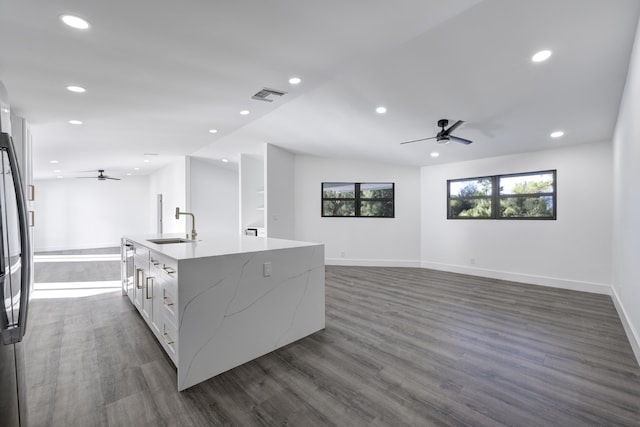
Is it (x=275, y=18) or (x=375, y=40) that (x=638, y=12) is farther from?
(x=275, y=18)

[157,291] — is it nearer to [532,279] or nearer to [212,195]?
[532,279]

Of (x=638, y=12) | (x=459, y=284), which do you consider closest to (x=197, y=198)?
(x=459, y=284)

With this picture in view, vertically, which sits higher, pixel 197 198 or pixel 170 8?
pixel 170 8

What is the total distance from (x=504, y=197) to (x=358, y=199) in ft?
9.91

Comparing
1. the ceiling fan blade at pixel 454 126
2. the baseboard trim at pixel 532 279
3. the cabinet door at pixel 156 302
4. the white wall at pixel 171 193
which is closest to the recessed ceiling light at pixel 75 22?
the cabinet door at pixel 156 302

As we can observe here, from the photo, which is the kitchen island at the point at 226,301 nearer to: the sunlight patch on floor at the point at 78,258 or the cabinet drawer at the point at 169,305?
the cabinet drawer at the point at 169,305

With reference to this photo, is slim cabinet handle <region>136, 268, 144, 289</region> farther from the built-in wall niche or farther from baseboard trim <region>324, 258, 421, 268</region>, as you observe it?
baseboard trim <region>324, 258, 421, 268</region>

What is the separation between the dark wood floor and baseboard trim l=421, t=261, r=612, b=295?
99 cm

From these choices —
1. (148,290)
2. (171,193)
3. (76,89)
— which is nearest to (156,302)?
(148,290)

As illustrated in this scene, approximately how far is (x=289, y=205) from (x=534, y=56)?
17.1 ft

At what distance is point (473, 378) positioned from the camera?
2.25m

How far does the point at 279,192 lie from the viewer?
263 inches

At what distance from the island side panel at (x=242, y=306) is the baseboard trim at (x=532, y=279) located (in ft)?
14.1

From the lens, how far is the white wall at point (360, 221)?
698cm
